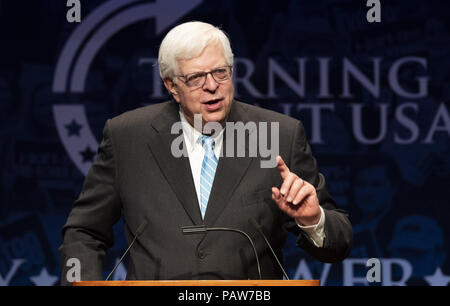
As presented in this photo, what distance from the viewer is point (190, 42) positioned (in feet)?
8.50

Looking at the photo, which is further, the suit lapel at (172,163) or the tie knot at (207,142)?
the tie knot at (207,142)

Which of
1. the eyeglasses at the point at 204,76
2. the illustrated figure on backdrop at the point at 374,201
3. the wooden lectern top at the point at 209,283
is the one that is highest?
the eyeglasses at the point at 204,76

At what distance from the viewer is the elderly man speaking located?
250 centimetres

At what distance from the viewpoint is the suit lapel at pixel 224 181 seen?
2.52 metres

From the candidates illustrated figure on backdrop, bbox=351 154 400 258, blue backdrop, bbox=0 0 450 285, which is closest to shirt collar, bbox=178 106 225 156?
blue backdrop, bbox=0 0 450 285

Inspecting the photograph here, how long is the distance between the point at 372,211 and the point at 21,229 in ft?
6.45

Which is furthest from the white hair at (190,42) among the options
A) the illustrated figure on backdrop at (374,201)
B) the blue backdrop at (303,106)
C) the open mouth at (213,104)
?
the illustrated figure on backdrop at (374,201)

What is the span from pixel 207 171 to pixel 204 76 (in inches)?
12.7

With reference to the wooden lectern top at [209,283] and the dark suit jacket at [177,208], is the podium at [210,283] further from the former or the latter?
the dark suit jacket at [177,208]

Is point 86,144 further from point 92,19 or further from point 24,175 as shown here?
point 92,19

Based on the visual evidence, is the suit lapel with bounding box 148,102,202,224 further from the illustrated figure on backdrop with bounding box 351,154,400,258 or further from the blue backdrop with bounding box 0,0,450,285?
the illustrated figure on backdrop with bounding box 351,154,400,258

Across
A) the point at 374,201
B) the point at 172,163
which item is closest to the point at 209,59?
the point at 172,163

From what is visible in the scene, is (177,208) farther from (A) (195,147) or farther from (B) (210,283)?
(B) (210,283)

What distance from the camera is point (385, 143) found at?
429 centimetres
